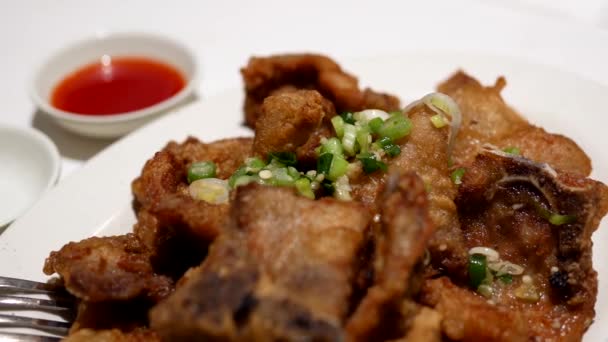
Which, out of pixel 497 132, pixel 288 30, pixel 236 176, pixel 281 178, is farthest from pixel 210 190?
pixel 288 30

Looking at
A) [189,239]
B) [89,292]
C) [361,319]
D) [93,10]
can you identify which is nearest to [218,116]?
[189,239]

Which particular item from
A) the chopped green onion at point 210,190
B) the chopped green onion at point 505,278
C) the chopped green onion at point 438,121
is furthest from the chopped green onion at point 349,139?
the chopped green onion at point 505,278

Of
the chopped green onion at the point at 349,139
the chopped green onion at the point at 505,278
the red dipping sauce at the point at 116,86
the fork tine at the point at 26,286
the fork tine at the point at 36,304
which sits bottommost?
the fork tine at the point at 36,304

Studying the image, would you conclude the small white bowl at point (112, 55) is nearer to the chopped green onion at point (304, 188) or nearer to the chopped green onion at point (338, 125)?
the chopped green onion at point (338, 125)

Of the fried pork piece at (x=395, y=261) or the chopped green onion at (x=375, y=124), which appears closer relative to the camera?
the fried pork piece at (x=395, y=261)

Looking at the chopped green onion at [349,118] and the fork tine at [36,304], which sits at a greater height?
the chopped green onion at [349,118]

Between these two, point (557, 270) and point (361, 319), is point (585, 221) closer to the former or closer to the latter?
point (557, 270)

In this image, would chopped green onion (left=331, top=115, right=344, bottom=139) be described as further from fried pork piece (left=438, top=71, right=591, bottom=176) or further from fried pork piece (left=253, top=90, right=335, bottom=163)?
fried pork piece (left=438, top=71, right=591, bottom=176)
